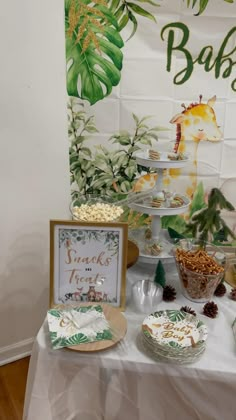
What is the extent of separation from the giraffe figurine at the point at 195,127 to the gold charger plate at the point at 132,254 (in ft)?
2.20

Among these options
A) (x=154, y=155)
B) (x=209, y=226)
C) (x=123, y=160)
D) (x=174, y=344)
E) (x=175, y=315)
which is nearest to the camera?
(x=174, y=344)

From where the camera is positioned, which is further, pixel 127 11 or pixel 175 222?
pixel 175 222

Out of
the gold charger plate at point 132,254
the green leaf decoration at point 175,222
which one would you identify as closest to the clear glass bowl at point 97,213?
the gold charger plate at point 132,254

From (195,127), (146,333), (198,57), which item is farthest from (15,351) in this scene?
(198,57)

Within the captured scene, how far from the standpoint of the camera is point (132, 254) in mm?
1159

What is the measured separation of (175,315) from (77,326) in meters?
0.25

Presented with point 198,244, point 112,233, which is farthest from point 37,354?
point 198,244

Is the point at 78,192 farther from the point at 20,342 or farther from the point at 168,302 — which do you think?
the point at 168,302

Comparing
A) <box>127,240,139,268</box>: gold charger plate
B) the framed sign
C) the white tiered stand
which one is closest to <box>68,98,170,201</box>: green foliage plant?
the white tiered stand

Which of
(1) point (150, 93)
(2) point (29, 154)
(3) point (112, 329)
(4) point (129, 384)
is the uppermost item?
(1) point (150, 93)

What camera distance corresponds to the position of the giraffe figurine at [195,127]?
1642mm

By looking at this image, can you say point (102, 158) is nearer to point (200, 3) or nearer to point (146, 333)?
point (200, 3)

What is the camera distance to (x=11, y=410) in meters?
1.54

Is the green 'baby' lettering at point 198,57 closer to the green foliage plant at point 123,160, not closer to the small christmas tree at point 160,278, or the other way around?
the green foliage plant at point 123,160
